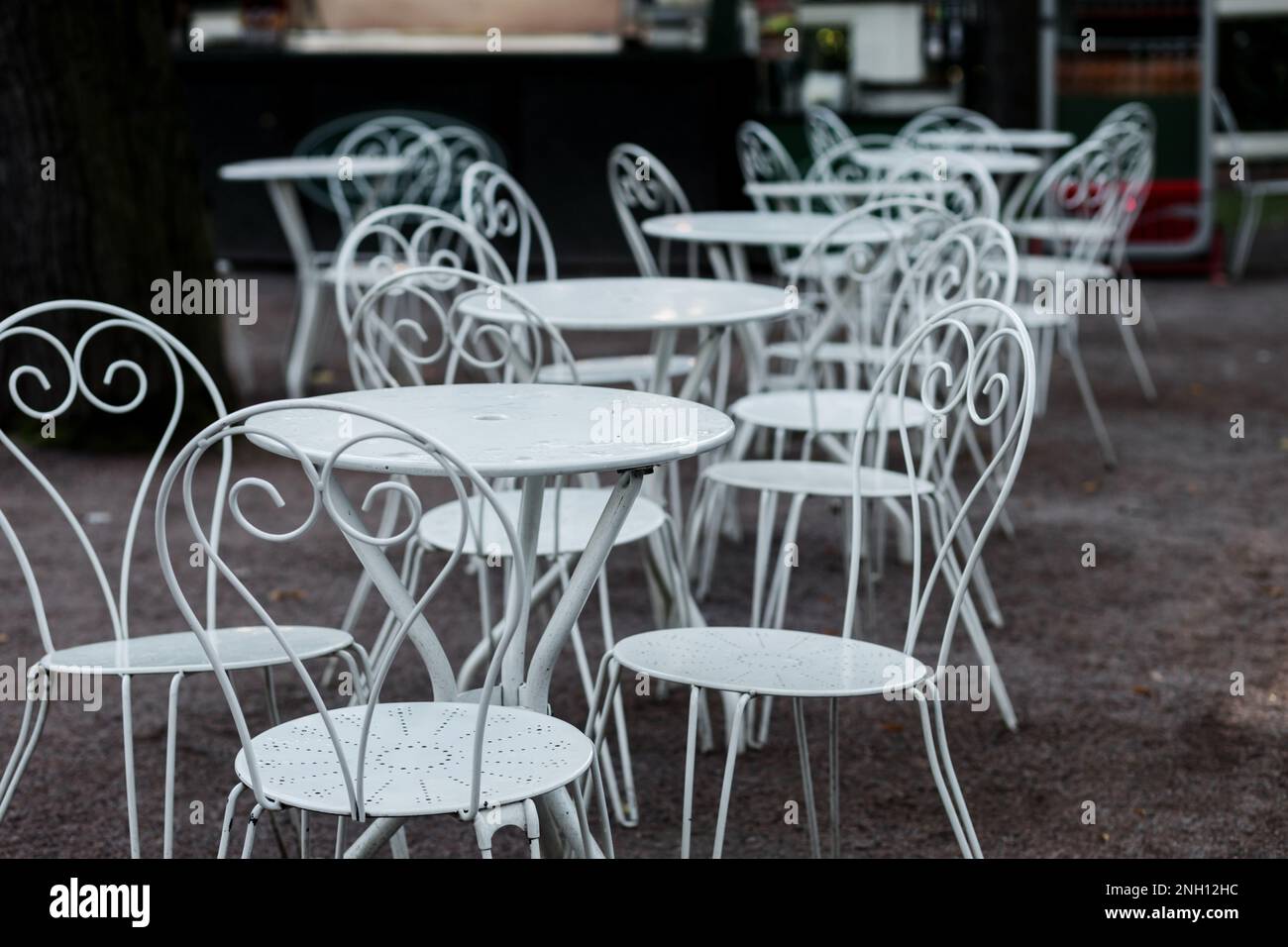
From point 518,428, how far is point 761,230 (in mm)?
2817

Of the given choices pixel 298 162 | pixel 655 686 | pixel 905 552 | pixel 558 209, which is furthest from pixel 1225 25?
pixel 655 686

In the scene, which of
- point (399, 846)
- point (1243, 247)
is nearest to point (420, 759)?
point (399, 846)

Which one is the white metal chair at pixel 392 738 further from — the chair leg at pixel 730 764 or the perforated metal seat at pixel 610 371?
the perforated metal seat at pixel 610 371

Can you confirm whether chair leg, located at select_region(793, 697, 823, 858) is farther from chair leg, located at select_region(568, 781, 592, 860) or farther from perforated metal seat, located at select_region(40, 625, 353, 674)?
perforated metal seat, located at select_region(40, 625, 353, 674)

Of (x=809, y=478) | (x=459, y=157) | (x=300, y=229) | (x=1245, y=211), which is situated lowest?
(x=1245, y=211)

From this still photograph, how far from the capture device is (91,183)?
253 inches

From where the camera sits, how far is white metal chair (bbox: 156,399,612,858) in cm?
218

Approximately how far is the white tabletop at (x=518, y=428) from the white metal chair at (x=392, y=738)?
0.04 meters

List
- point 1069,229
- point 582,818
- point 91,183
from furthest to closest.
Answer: point 1069,229, point 91,183, point 582,818

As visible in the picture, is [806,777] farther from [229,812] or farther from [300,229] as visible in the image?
[300,229]

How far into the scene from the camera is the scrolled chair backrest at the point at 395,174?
7680mm
